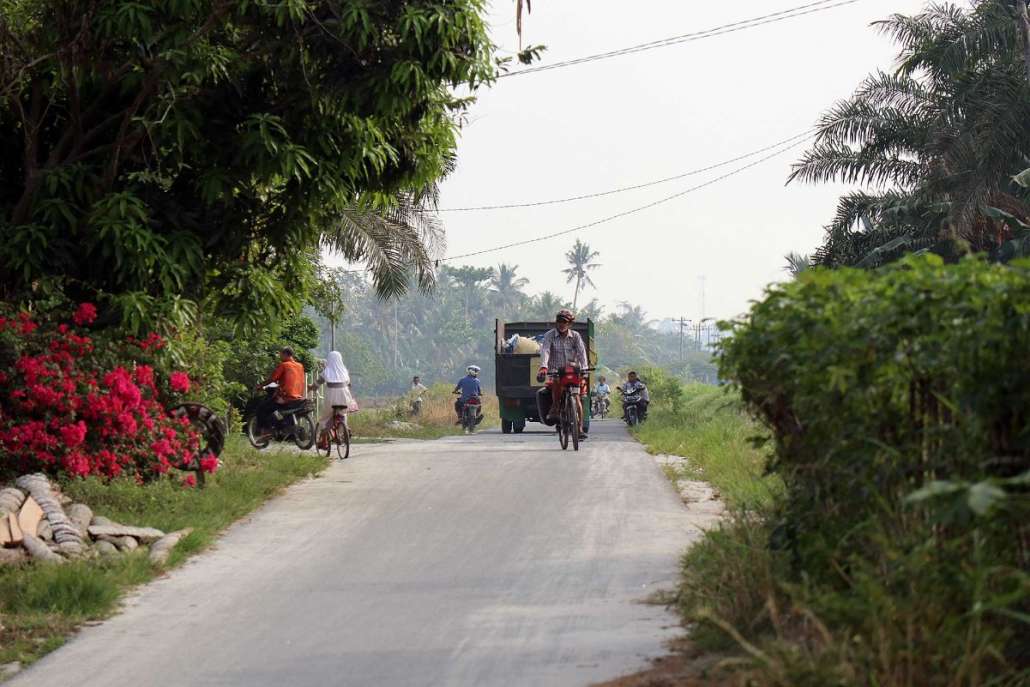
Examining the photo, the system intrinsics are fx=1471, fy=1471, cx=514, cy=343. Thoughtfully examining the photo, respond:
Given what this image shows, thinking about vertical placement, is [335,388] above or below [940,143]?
below

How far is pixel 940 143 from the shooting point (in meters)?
29.9

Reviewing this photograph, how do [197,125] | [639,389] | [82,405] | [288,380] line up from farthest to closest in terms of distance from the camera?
1. [639,389]
2. [288,380]
3. [197,125]
4. [82,405]

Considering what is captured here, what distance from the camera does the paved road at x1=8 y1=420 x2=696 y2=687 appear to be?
7.24 meters

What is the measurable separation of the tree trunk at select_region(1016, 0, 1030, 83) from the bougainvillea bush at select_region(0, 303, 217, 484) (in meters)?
19.4

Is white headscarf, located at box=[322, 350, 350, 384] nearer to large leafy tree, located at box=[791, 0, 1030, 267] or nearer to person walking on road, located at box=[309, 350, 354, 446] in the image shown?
person walking on road, located at box=[309, 350, 354, 446]

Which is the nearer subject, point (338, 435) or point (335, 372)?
point (338, 435)

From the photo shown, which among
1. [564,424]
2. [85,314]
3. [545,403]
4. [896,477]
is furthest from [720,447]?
[896,477]

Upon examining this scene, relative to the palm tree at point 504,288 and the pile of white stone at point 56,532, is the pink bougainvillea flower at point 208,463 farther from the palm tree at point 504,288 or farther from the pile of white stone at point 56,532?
the palm tree at point 504,288

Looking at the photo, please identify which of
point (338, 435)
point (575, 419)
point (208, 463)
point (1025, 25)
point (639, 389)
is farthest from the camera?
point (639, 389)

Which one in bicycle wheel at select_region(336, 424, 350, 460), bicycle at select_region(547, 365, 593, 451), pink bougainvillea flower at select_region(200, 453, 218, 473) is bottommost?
pink bougainvillea flower at select_region(200, 453, 218, 473)

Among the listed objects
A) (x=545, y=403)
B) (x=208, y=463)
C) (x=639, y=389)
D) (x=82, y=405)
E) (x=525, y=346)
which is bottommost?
(x=208, y=463)

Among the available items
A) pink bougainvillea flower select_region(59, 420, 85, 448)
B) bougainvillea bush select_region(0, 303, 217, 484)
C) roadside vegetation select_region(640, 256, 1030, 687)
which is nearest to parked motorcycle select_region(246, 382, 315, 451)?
bougainvillea bush select_region(0, 303, 217, 484)

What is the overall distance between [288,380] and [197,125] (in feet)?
31.0

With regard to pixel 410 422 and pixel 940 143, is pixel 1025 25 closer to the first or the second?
pixel 940 143
